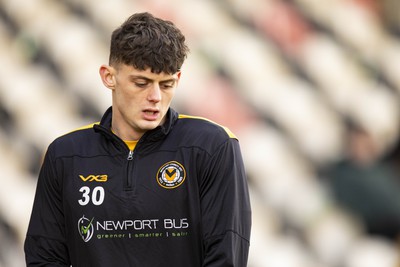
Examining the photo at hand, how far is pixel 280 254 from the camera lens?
2.57 meters

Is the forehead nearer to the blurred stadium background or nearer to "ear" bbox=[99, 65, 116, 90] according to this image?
"ear" bbox=[99, 65, 116, 90]

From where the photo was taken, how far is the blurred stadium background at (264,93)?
101 inches

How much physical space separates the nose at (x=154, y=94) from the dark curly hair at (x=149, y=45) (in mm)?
24

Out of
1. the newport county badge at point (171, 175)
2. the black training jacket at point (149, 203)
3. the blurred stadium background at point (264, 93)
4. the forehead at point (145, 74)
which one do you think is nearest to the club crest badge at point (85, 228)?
the black training jacket at point (149, 203)

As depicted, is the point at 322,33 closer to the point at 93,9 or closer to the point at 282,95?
the point at 282,95

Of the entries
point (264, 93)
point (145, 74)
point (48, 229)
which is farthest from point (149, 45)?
Result: point (264, 93)

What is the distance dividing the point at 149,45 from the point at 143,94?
0.07 metres

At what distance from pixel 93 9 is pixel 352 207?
811mm

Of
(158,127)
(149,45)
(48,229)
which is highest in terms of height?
(149,45)

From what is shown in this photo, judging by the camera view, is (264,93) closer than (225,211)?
No

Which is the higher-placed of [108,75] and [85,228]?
[108,75]

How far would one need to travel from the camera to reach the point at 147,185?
5.05 ft

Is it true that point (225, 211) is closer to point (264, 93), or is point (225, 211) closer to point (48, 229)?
point (48, 229)

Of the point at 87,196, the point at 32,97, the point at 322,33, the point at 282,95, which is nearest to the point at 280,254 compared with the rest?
the point at 282,95
